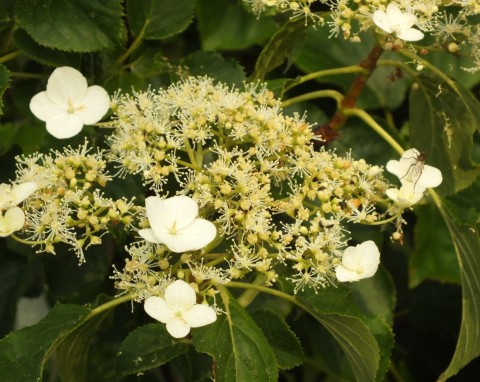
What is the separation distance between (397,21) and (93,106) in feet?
1.62

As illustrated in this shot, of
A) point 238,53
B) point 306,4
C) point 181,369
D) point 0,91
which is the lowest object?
point 181,369

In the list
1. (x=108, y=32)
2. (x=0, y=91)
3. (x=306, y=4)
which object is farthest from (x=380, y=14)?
(x=0, y=91)

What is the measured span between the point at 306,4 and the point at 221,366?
635 mm

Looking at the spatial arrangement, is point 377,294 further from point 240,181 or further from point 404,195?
point 240,181

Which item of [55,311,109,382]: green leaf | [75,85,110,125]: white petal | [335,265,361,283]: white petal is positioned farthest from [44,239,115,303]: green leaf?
[335,265,361,283]: white petal

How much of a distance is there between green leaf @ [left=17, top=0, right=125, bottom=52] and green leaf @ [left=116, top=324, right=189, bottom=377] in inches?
19.5

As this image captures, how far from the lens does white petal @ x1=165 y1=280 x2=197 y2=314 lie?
1247 millimetres

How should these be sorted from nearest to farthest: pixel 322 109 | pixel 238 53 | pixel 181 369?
pixel 181 369
pixel 322 109
pixel 238 53

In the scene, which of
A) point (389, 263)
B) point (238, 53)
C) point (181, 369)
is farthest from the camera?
point (389, 263)

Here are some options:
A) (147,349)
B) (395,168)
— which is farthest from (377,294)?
(147,349)

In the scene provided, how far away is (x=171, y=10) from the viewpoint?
5.81 ft

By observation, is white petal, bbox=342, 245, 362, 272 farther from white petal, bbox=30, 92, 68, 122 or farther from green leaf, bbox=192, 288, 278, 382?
white petal, bbox=30, 92, 68, 122

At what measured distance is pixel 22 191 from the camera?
1.33 m

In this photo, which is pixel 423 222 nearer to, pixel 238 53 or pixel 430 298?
pixel 430 298
